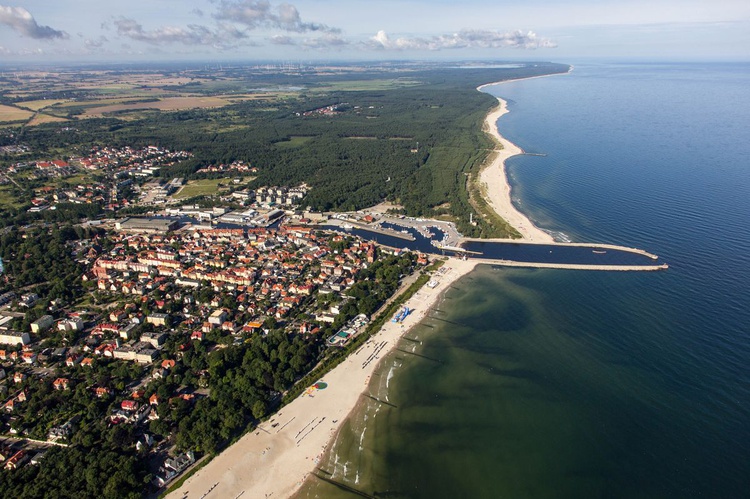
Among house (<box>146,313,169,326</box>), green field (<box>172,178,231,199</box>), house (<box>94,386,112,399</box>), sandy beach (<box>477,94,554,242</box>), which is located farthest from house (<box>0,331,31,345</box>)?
sandy beach (<box>477,94,554,242</box>)

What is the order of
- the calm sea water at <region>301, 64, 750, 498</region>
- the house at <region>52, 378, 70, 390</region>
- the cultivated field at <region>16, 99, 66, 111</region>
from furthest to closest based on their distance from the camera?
the cultivated field at <region>16, 99, 66, 111</region>, the house at <region>52, 378, 70, 390</region>, the calm sea water at <region>301, 64, 750, 498</region>

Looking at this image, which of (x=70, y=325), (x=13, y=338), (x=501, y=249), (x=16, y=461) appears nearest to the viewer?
(x=16, y=461)

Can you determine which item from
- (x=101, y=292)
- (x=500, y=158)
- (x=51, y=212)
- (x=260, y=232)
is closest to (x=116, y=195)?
(x=51, y=212)

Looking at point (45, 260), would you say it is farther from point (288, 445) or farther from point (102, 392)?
point (288, 445)

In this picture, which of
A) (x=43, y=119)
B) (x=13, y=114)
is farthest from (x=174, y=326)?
(x=13, y=114)

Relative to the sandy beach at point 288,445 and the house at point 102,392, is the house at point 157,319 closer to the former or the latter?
the house at point 102,392

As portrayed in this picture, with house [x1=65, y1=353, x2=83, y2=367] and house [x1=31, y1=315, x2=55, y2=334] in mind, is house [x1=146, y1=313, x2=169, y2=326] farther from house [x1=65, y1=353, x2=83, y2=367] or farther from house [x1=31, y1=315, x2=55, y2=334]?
house [x1=31, y1=315, x2=55, y2=334]

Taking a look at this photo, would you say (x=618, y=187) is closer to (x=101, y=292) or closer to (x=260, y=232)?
(x=260, y=232)
